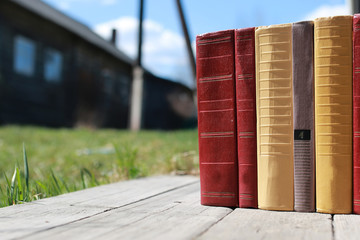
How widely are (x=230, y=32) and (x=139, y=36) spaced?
6.98m

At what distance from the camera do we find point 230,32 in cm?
125

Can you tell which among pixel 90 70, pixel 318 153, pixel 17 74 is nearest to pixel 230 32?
pixel 318 153

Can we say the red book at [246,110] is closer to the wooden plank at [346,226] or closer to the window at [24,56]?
the wooden plank at [346,226]

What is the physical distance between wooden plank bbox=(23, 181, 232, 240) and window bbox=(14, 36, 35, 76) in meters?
9.26

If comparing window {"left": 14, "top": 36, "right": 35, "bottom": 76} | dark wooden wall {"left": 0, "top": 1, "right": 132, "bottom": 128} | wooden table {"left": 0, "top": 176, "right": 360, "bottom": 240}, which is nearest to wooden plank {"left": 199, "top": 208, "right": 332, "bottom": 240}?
wooden table {"left": 0, "top": 176, "right": 360, "bottom": 240}

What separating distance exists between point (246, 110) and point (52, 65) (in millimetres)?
10699

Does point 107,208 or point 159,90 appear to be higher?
point 159,90

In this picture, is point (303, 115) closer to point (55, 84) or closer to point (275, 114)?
point (275, 114)

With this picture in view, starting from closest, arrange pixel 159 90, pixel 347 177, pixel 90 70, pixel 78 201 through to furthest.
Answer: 1. pixel 347 177
2. pixel 78 201
3. pixel 90 70
4. pixel 159 90

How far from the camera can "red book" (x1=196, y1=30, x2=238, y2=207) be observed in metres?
1.26

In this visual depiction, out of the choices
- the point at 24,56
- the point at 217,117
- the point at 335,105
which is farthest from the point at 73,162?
the point at 24,56

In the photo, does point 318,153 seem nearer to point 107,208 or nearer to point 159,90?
point 107,208

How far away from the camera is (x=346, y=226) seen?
99 centimetres

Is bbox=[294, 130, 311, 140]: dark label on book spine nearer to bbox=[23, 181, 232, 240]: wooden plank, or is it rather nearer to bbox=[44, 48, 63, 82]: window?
bbox=[23, 181, 232, 240]: wooden plank
